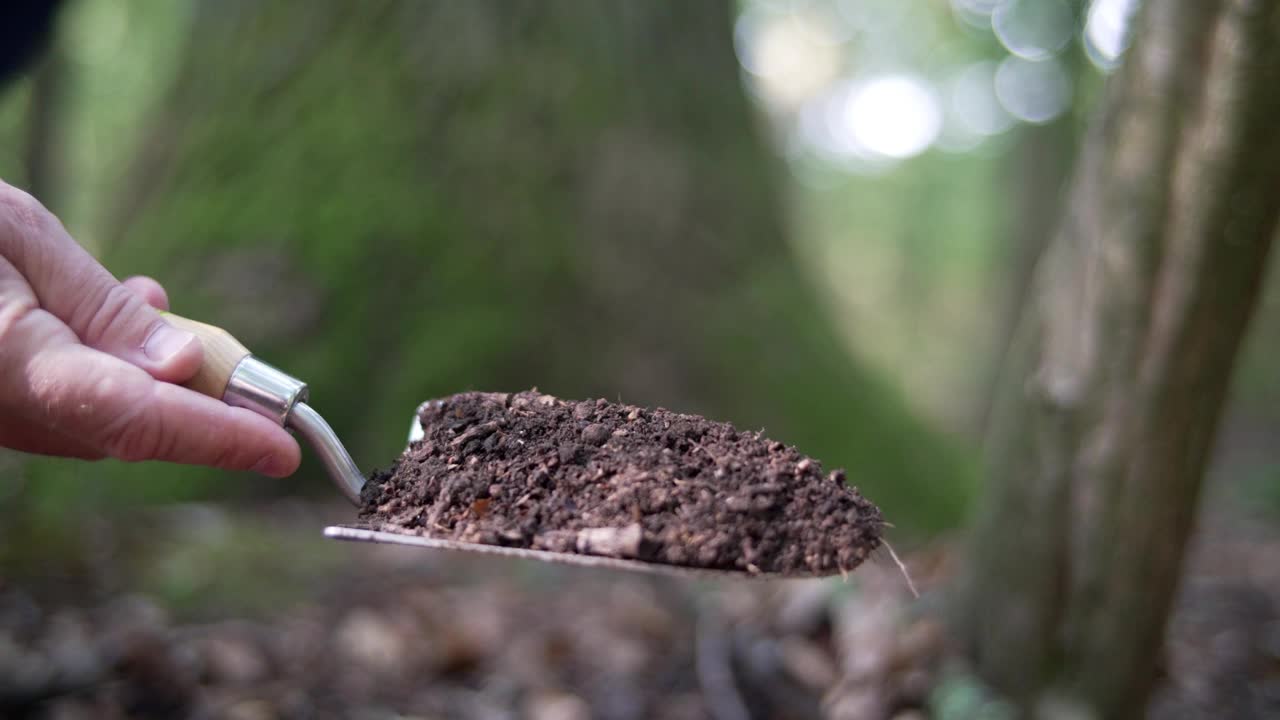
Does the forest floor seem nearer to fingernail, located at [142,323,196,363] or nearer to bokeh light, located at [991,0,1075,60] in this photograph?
fingernail, located at [142,323,196,363]

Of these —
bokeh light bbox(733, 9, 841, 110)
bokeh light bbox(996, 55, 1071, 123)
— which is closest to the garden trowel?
bokeh light bbox(996, 55, 1071, 123)

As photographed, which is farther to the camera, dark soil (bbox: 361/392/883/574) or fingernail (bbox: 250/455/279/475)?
fingernail (bbox: 250/455/279/475)

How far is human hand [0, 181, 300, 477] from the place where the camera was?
1.15m

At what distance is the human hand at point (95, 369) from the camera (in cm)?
115

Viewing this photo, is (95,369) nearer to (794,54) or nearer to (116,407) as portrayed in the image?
(116,407)

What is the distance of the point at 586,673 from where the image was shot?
7.80 ft

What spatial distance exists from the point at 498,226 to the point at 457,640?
196cm

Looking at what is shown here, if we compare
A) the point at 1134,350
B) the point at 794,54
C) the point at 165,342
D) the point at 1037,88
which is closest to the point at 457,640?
the point at 165,342

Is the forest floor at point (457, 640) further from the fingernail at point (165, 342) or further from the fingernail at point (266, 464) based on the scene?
the fingernail at point (165, 342)

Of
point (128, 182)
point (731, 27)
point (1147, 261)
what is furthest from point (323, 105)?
point (1147, 261)

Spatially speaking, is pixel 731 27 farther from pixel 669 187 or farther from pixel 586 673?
pixel 586 673

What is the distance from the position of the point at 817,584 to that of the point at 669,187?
6.94 feet

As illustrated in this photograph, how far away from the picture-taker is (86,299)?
4.12 ft

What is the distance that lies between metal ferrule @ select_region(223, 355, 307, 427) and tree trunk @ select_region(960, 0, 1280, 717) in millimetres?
1661
